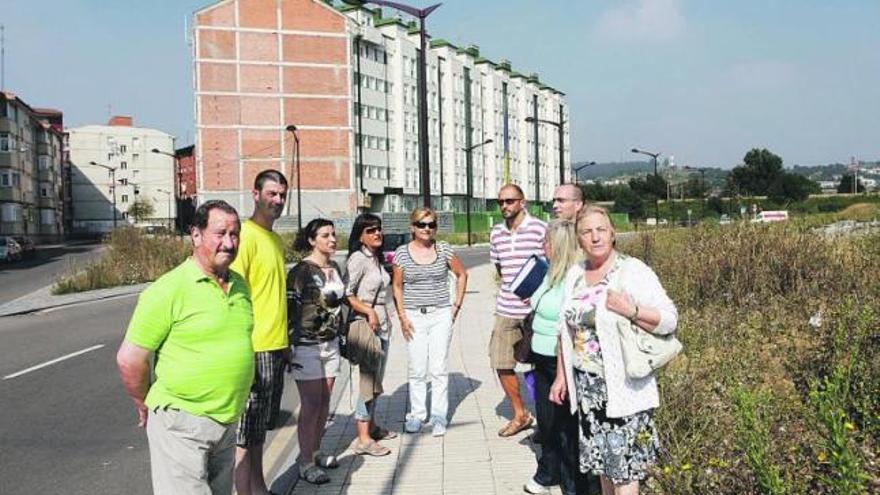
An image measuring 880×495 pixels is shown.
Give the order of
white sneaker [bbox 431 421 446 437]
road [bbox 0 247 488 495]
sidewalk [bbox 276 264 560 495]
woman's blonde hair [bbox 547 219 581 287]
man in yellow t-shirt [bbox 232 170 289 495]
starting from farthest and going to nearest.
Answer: white sneaker [bbox 431 421 446 437] < road [bbox 0 247 488 495] < sidewalk [bbox 276 264 560 495] < woman's blonde hair [bbox 547 219 581 287] < man in yellow t-shirt [bbox 232 170 289 495]

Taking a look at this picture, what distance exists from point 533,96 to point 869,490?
354 ft

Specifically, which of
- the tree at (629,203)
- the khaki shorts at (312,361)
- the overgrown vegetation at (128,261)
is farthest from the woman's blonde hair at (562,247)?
the tree at (629,203)

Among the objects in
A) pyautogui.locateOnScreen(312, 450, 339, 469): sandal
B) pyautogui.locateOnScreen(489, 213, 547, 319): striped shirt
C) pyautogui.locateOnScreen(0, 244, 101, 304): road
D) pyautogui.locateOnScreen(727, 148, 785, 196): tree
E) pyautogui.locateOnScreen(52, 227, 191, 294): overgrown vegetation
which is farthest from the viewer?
pyautogui.locateOnScreen(727, 148, 785, 196): tree

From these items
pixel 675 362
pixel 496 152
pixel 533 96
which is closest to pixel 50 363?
pixel 675 362

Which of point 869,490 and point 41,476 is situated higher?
point 869,490

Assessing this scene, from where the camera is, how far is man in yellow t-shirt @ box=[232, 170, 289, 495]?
4.75 meters

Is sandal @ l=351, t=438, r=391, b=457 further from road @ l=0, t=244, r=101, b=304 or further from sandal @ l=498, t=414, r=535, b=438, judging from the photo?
road @ l=0, t=244, r=101, b=304

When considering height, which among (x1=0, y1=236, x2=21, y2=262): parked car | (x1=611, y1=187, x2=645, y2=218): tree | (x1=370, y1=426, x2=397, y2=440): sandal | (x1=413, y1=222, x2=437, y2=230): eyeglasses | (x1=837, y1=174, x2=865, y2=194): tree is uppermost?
(x1=837, y1=174, x2=865, y2=194): tree

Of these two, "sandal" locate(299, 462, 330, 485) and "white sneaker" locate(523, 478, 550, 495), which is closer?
"white sneaker" locate(523, 478, 550, 495)

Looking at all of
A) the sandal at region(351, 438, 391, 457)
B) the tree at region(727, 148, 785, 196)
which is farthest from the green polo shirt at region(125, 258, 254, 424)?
the tree at region(727, 148, 785, 196)

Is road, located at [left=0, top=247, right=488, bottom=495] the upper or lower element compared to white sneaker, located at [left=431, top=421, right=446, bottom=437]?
lower

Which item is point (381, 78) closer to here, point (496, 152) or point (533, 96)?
point (496, 152)

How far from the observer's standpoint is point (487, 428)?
7113 mm

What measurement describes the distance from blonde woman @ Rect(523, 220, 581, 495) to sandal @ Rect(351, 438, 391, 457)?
52.2 inches
